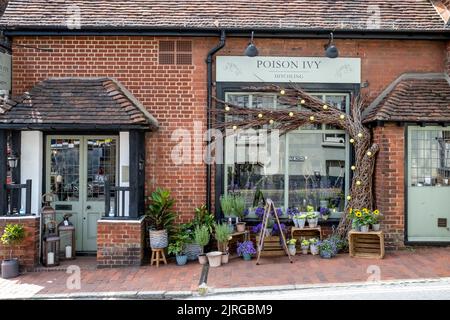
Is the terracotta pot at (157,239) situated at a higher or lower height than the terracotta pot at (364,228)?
lower

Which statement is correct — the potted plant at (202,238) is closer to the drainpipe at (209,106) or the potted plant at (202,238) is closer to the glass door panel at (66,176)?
the drainpipe at (209,106)

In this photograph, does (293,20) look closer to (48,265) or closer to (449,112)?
(449,112)

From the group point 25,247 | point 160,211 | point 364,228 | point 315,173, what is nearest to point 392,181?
point 364,228

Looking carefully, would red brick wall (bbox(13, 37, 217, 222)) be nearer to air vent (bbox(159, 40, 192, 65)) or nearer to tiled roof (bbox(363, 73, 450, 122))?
air vent (bbox(159, 40, 192, 65))

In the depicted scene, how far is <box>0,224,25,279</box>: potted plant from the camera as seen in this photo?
25.3ft

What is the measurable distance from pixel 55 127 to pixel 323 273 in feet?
18.3

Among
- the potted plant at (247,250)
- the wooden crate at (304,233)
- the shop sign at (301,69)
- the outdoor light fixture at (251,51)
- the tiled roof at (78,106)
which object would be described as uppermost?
the outdoor light fixture at (251,51)

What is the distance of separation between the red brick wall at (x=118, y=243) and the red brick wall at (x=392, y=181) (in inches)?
197

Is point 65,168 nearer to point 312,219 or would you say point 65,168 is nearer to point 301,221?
point 301,221

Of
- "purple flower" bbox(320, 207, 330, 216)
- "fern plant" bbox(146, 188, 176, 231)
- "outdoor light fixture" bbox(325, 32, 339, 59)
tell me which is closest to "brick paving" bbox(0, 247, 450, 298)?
"fern plant" bbox(146, 188, 176, 231)

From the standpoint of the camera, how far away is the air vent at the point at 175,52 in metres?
9.41

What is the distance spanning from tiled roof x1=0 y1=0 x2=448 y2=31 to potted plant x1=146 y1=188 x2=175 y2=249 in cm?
357

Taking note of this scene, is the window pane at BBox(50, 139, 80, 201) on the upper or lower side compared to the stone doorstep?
upper

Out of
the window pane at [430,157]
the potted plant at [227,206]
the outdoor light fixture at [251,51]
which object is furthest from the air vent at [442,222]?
the outdoor light fixture at [251,51]
